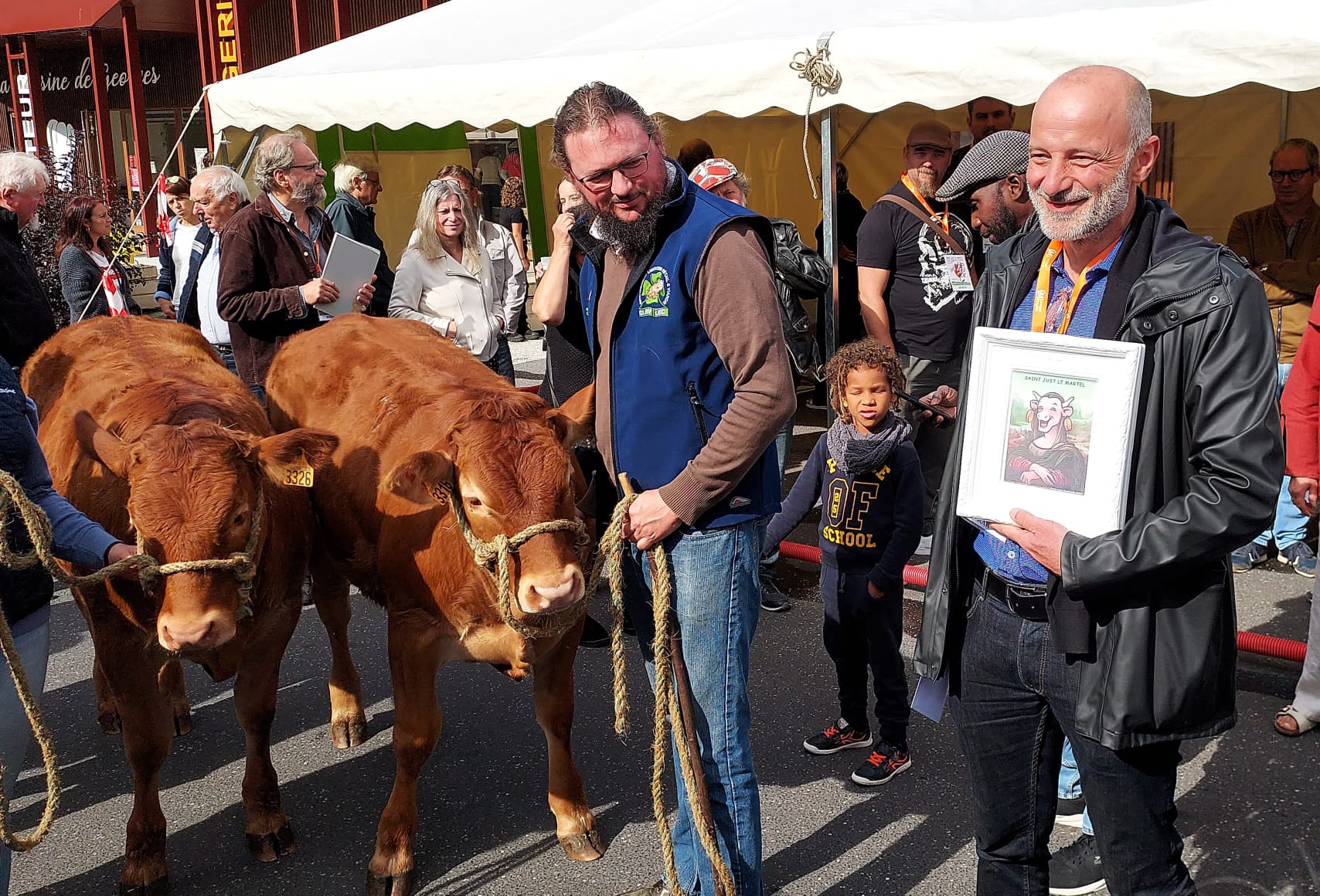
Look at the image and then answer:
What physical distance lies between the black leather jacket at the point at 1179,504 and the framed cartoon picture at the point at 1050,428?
7 centimetres

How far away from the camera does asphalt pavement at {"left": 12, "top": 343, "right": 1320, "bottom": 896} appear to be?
3.35 metres

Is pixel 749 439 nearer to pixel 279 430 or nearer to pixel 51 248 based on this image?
pixel 279 430

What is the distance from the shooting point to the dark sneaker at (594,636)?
5059mm

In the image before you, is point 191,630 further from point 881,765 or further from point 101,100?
point 101,100

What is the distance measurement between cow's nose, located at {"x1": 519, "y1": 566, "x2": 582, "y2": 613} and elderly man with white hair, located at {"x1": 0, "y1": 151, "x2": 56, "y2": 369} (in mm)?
3112

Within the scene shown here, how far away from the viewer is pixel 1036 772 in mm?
2301

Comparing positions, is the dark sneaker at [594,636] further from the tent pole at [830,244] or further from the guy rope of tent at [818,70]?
the guy rope of tent at [818,70]

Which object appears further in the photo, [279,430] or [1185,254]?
[279,430]

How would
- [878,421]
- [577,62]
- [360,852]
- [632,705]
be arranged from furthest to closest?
[577,62] < [632,705] < [878,421] < [360,852]

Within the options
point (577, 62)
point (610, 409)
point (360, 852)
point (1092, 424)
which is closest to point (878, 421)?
point (610, 409)

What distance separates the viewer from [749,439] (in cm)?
238

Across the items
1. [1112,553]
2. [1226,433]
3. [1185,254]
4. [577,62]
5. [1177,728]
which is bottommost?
[1177,728]

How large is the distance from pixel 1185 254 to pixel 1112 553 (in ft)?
1.72

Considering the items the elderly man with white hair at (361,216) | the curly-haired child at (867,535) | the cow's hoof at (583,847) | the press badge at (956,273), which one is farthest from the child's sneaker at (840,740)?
the elderly man with white hair at (361,216)
